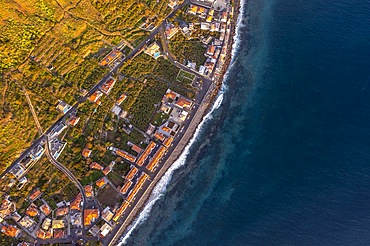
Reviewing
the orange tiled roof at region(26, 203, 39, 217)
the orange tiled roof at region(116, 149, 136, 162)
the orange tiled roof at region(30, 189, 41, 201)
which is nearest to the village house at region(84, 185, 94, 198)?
the orange tiled roof at region(116, 149, 136, 162)

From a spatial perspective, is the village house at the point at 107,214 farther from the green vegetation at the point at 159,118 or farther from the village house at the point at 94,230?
the green vegetation at the point at 159,118

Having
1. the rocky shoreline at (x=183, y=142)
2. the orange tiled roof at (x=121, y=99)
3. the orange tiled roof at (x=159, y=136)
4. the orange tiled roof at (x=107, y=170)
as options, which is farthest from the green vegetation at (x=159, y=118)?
the orange tiled roof at (x=107, y=170)

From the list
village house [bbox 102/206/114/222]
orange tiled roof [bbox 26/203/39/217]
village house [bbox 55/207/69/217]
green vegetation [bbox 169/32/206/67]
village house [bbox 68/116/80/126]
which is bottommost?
orange tiled roof [bbox 26/203/39/217]

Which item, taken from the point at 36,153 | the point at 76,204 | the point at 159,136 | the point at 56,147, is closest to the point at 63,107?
the point at 56,147

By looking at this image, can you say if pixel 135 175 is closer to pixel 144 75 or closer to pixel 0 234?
pixel 144 75

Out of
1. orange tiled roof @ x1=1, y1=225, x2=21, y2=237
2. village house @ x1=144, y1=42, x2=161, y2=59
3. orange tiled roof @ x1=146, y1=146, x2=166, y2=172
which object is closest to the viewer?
orange tiled roof @ x1=1, y1=225, x2=21, y2=237

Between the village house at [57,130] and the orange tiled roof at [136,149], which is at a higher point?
the orange tiled roof at [136,149]

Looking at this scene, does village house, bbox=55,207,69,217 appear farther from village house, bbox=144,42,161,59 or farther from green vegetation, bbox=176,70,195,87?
village house, bbox=144,42,161,59

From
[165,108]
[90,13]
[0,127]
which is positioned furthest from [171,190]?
[90,13]
